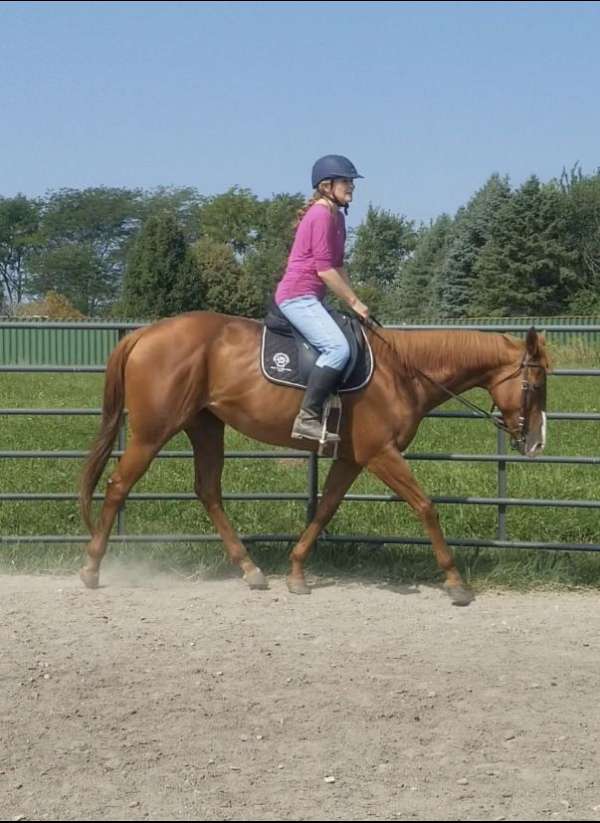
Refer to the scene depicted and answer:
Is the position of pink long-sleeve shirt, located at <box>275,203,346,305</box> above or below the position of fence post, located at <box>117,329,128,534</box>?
above

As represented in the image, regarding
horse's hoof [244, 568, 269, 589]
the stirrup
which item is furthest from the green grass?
the stirrup

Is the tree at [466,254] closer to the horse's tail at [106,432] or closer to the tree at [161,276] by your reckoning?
the tree at [161,276]

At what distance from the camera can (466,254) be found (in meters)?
60.0

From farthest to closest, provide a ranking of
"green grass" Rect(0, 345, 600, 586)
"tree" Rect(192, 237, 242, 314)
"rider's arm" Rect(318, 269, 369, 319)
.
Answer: "tree" Rect(192, 237, 242, 314), "green grass" Rect(0, 345, 600, 586), "rider's arm" Rect(318, 269, 369, 319)

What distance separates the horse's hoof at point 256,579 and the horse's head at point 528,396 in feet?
5.56

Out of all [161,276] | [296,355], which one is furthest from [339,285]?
[161,276]

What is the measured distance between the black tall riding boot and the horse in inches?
6.8

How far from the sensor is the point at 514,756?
4.32 m

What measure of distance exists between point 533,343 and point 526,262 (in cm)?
5161

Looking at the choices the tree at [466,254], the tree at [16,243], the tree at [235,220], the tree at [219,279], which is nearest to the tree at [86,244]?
the tree at [16,243]

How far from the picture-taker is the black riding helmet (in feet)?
21.2

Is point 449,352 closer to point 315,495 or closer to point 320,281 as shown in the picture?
point 320,281

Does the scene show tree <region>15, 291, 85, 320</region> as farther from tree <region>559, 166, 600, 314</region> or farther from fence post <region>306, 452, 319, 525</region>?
fence post <region>306, 452, 319, 525</region>

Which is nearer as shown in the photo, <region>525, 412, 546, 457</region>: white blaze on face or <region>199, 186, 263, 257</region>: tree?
<region>525, 412, 546, 457</region>: white blaze on face
